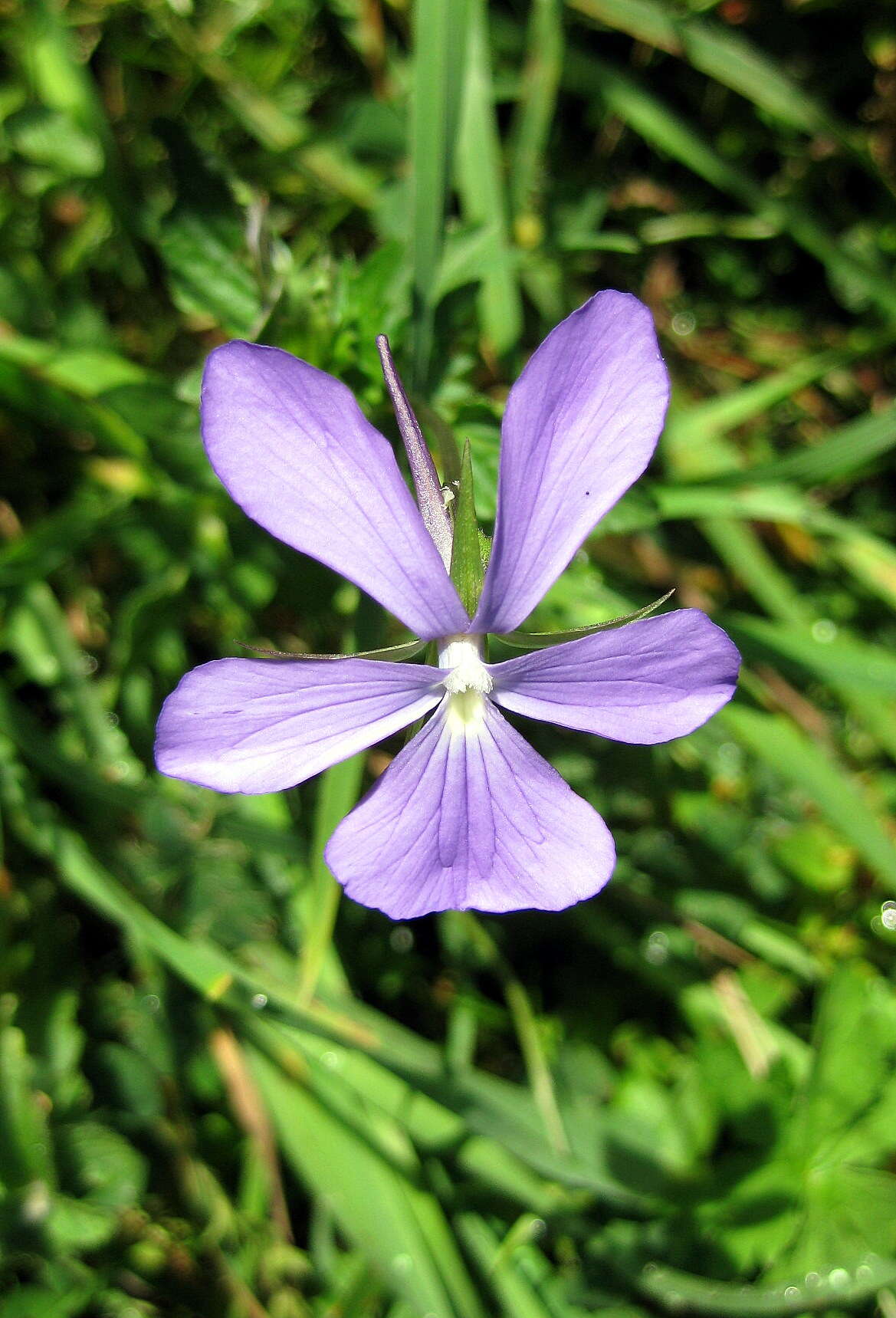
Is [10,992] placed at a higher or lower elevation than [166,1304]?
higher

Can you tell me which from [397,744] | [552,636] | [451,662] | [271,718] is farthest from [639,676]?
[397,744]

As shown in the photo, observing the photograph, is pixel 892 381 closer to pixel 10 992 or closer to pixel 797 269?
pixel 797 269

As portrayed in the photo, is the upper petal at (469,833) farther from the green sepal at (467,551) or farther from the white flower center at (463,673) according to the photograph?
the green sepal at (467,551)

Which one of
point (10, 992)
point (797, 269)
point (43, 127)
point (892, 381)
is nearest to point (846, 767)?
point (892, 381)

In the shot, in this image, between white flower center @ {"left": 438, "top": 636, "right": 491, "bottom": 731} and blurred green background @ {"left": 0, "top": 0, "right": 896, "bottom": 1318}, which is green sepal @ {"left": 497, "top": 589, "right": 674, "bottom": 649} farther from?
blurred green background @ {"left": 0, "top": 0, "right": 896, "bottom": 1318}

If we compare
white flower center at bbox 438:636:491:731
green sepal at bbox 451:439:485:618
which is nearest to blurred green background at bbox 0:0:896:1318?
white flower center at bbox 438:636:491:731
